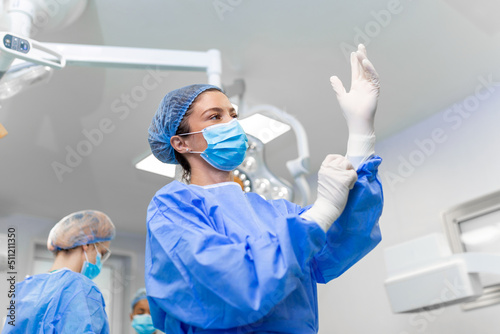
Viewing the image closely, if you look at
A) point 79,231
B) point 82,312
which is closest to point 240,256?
point 82,312

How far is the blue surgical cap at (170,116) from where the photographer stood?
129 cm

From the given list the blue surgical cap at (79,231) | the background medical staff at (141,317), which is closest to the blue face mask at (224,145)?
the blue surgical cap at (79,231)

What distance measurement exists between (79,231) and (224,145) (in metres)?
1.22

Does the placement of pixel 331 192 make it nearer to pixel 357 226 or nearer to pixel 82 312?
pixel 357 226

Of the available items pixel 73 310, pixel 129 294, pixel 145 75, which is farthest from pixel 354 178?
pixel 129 294

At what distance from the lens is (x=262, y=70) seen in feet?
9.71

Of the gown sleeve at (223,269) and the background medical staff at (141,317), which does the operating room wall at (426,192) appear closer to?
the background medical staff at (141,317)

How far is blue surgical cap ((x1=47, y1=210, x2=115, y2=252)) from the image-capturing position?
2201 millimetres

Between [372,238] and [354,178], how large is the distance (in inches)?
7.7

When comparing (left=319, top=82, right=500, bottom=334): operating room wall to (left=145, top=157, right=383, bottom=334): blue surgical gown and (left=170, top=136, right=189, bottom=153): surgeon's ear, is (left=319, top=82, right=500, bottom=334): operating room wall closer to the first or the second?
(left=145, top=157, right=383, bottom=334): blue surgical gown

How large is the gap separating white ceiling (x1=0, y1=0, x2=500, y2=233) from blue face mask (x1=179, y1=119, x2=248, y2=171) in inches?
53.5

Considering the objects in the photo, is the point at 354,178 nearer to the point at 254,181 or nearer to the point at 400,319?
the point at 254,181

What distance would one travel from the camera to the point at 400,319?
11.0ft

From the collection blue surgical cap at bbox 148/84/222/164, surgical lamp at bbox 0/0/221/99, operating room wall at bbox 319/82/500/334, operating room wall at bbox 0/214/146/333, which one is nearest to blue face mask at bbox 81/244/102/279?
surgical lamp at bbox 0/0/221/99
